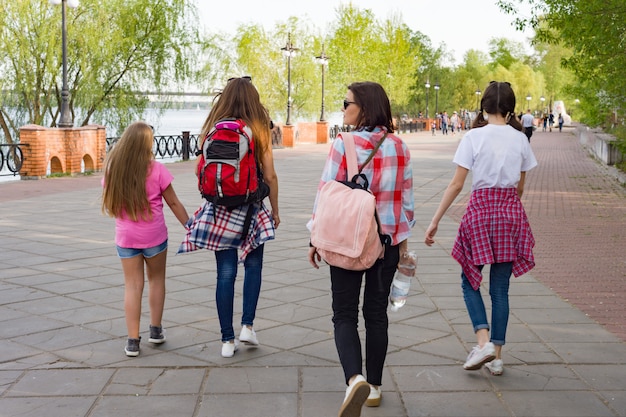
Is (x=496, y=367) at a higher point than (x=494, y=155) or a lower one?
lower

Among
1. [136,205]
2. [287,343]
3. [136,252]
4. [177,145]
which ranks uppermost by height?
[136,205]

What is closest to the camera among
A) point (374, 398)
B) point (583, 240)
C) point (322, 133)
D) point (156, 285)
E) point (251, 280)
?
point (374, 398)

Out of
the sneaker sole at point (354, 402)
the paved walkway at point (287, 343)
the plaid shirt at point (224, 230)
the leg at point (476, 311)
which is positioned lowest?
the paved walkway at point (287, 343)

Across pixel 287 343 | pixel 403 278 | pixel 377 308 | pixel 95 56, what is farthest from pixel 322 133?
pixel 377 308

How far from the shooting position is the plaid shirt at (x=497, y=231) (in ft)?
14.9

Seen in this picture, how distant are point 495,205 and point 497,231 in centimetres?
15

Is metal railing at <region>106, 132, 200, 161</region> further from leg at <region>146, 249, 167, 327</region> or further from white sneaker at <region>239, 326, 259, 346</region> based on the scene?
white sneaker at <region>239, 326, 259, 346</region>

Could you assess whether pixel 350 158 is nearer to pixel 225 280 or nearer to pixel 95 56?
pixel 225 280

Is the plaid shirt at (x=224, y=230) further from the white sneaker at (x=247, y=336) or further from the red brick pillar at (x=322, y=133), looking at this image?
the red brick pillar at (x=322, y=133)

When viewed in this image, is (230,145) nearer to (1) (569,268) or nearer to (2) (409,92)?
(1) (569,268)

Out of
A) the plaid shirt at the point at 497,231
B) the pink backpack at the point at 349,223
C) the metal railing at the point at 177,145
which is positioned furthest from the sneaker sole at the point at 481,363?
the metal railing at the point at 177,145

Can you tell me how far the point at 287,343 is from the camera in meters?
5.20

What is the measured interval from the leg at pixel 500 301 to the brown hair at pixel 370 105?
1302 mm

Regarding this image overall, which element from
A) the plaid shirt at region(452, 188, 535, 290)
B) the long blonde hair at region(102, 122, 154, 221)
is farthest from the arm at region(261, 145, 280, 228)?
the plaid shirt at region(452, 188, 535, 290)
